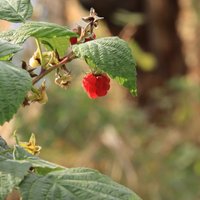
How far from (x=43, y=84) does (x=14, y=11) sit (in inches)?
5.0

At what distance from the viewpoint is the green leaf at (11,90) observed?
0.89 metres

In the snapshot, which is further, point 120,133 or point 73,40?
point 120,133

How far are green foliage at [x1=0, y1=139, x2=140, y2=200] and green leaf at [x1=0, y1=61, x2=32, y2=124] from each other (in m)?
0.07

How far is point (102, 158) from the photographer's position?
497 centimetres

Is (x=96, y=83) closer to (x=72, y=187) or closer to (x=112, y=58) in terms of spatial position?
(x=112, y=58)

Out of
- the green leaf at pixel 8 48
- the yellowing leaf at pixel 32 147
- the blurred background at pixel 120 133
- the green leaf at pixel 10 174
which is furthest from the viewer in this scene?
the blurred background at pixel 120 133

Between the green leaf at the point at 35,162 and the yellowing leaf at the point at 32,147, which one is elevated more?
the green leaf at the point at 35,162

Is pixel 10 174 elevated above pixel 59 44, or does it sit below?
below

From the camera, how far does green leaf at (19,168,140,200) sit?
2.87 ft

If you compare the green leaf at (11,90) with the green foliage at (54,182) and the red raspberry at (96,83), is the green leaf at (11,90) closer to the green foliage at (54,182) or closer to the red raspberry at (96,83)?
the green foliage at (54,182)

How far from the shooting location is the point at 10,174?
88 cm

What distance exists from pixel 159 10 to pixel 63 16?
205 cm

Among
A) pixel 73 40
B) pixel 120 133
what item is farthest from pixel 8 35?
pixel 120 133

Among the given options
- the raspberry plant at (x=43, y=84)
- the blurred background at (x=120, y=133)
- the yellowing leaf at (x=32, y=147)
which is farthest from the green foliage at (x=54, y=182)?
the blurred background at (x=120, y=133)
